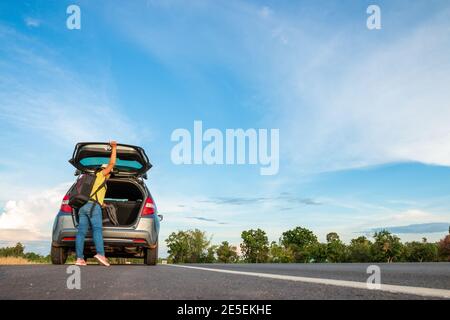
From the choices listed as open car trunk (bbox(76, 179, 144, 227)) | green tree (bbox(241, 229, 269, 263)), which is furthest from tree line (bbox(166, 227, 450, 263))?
open car trunk (bbox(76, 179, 144, 227))

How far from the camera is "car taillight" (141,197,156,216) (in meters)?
7.86

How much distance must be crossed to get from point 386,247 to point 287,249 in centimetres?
3488

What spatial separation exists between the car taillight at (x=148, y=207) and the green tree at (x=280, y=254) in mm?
103965

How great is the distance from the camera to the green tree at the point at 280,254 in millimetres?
108250

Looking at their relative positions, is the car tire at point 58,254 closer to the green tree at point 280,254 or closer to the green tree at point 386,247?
the green tree at point 386,247

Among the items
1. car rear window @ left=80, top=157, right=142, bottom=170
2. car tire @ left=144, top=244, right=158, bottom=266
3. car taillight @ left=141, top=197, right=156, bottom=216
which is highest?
car rear window @ left=80, top=157, right=142, bottom=170

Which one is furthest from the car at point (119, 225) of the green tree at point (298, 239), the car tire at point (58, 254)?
the green tree at point (298, 239)

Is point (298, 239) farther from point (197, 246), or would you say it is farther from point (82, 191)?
point (82, 191)

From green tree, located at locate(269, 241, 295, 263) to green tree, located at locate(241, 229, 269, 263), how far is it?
1685 mm

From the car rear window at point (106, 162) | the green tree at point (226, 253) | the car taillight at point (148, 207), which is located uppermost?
the car rear window at point (106, 162)

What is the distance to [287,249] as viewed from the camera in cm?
11450

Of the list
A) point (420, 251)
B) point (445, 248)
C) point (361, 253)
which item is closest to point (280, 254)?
point (361, 253)

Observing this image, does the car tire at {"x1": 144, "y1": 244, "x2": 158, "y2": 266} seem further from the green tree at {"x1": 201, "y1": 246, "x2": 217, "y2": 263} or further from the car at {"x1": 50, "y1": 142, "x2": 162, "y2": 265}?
the green tree at {"x1": 201, "y1": 246, "x2": 217, "y2": 263}
